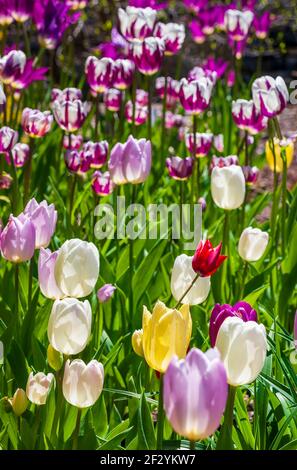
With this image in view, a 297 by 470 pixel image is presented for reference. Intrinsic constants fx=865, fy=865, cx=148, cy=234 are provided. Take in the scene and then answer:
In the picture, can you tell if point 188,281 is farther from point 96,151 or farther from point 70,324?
point 96,151

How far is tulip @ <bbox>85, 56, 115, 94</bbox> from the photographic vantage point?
8.95 ft

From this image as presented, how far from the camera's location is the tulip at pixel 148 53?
2.65m

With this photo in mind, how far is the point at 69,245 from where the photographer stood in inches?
54.0

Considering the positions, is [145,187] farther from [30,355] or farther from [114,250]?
[30,355]

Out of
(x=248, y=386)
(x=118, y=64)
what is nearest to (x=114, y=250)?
(x=118, y=64)

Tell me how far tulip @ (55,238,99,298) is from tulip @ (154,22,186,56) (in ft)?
5.50

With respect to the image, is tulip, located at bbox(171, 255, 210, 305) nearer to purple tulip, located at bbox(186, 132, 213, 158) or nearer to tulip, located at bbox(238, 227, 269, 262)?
tulip, located at bbox(238, 227, 269, 262)

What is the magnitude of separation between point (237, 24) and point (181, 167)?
103cm

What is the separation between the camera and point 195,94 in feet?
Answer: 8.23

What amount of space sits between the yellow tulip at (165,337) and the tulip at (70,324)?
11 cm

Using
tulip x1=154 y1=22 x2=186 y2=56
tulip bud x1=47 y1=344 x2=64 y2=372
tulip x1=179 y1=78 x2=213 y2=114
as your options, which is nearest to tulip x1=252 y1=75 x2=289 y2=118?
tulip x1=179 y1=78 x2=213 y2=114

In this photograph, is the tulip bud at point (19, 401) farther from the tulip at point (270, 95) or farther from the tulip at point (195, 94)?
the tulip at point (195, 94)

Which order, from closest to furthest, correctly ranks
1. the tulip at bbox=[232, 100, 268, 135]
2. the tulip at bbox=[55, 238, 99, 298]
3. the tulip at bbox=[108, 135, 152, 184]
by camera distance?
1. the tulip at bbox=[55, 238, 99, 298]
2. the tulip at bbox=[108, 135, 152, 184]
3. the tulip at bbox=[232, 100, 268, 135]

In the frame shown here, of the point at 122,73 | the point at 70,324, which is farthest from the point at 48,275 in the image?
the point at 122,73
